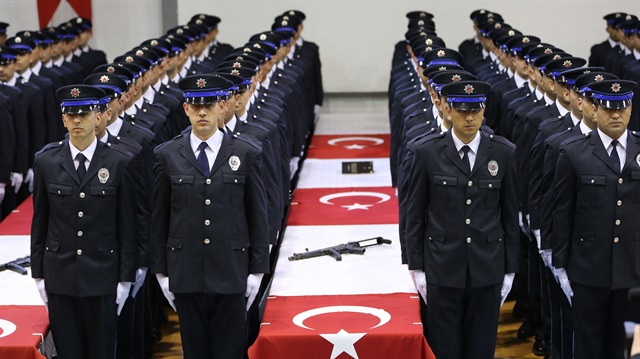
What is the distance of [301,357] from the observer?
5.08m

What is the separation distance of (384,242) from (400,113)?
66.5 inches

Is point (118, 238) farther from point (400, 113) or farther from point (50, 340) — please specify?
point (400, 113)

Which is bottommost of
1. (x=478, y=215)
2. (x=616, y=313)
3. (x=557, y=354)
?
(x=557, y=354)

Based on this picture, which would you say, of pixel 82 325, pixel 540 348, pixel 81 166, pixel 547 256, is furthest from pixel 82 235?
pixel 540 348

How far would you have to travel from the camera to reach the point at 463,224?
4.97 metres

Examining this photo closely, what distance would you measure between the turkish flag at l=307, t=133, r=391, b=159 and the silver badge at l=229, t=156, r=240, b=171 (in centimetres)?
482

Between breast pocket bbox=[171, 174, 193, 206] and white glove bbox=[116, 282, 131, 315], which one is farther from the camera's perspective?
white glove bbox=[116, 282, 131, 315]

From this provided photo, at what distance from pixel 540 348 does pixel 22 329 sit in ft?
9.17

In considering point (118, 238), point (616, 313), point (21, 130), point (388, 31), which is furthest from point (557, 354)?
point (388, 31)

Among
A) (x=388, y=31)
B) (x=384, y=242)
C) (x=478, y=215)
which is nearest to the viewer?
(x=478, y=215)

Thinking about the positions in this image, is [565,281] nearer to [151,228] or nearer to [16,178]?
[151,228]

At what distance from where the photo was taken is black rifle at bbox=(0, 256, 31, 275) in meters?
6.09

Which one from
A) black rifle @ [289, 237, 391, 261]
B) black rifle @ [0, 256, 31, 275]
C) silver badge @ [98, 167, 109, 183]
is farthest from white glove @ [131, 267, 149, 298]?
black rifle @ [289, 237, 391, 261]

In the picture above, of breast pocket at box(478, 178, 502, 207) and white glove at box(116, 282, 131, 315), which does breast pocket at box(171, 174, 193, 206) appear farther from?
breast pocket at box(478, 178, 502, 207)
